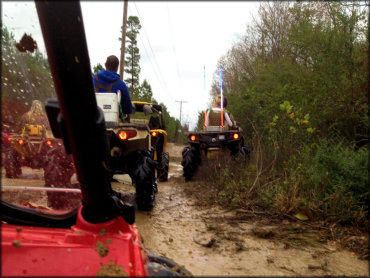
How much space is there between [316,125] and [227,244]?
284cm

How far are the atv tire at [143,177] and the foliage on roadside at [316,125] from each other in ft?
3.96

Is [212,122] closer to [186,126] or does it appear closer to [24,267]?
[186,126]

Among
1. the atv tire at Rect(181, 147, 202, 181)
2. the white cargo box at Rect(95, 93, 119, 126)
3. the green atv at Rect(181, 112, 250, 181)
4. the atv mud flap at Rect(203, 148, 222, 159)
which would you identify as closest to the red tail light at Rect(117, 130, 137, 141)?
the white cargo box at Rect(95, 93, 119, 126)

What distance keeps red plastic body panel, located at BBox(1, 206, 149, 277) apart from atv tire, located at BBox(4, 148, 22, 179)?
18cm

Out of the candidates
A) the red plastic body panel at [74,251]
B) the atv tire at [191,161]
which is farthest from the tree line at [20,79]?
the atv tire at [191,161]

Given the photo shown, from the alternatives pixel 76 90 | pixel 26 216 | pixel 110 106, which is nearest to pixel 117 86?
pixel 110 106

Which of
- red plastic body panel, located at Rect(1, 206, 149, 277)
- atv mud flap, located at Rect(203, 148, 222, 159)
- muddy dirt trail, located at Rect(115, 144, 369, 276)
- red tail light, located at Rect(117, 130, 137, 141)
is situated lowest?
muddy dirt trail, located at Rect(115, 144, 369, 276)

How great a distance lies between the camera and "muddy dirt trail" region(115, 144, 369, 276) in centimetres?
245

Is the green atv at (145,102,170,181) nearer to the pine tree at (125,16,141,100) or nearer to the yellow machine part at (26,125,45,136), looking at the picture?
the pine tree at (125,16,141,100)

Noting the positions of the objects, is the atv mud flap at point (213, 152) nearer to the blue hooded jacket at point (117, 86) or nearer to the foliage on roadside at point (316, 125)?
the foliage on roadside at point (316, 125)

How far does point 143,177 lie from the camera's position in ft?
13.2

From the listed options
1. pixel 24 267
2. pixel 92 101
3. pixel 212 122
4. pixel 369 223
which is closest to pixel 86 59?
pixel 92 101

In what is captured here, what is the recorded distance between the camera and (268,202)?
424 centimetres

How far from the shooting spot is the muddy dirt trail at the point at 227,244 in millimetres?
2445
